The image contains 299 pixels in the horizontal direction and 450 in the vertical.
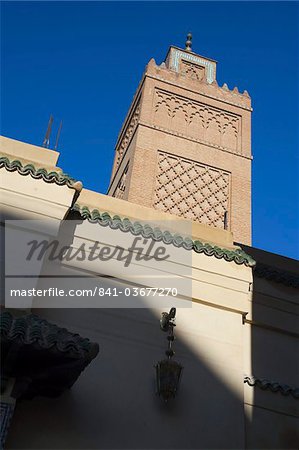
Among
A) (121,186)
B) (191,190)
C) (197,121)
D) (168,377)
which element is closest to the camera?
(168,377)

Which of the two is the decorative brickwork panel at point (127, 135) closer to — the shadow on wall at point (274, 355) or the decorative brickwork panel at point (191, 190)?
the decorative brickwork panel at point (191, 190)

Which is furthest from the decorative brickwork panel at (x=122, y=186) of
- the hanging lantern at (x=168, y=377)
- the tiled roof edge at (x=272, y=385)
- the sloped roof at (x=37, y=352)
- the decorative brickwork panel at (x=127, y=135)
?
the sloped roof at (x=37, y=352)

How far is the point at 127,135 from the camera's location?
14062mm

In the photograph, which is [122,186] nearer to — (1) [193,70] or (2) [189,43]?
(1) [193,70]

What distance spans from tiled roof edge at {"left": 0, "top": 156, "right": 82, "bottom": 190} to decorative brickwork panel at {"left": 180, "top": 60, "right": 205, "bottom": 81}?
33.5ft

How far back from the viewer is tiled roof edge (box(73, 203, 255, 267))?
5598mm

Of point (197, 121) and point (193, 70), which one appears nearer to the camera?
point (197, 121)

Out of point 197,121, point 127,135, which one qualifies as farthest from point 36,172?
point 127,135

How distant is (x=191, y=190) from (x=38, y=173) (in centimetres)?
676

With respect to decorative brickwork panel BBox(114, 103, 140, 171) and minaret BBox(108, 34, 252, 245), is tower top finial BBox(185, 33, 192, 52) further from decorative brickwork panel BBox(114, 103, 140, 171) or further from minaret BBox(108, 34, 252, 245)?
decorative brickwork panel BBox(114, 103, 140, 171)

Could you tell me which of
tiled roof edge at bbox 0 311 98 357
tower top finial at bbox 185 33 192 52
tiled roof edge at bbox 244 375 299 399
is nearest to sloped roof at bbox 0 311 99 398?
tiled roof edge at bbox 0 311 98 357

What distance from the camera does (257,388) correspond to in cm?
537

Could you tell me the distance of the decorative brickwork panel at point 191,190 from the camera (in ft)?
36.7

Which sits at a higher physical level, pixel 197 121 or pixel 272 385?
pixel 197 121
